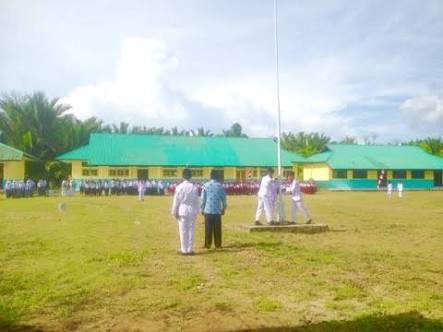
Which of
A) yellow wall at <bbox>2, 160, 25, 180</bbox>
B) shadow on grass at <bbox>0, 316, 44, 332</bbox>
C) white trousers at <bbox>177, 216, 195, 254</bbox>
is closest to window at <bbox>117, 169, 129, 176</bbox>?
yellow wall at <bbox>2, 160, 25, 180</bbox>

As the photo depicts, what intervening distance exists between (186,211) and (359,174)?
43773mm

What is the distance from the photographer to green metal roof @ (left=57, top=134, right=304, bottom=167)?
145 feet

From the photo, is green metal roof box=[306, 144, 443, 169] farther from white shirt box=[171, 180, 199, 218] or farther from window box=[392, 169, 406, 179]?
white shirt box=[171, 180, 199, 218]

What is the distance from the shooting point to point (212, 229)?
11477mm

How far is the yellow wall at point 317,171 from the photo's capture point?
173 feet

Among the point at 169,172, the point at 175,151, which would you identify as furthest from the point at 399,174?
the point at 169,172

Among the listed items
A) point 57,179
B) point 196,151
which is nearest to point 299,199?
point 196,151

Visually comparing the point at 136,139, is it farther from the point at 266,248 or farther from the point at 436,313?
the point at 436,313

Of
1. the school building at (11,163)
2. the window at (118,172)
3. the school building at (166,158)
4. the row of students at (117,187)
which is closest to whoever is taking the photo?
the row of students at (117,187)

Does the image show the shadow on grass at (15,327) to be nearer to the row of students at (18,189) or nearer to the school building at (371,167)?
the row of students at (18,189)

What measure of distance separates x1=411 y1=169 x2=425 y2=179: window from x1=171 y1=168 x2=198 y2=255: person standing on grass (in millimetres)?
46820

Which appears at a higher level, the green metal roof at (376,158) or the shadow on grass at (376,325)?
the green metal roof at (376,158)

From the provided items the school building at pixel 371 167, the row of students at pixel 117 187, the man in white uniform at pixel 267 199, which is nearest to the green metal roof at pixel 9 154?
the row of students at pixel 117 187

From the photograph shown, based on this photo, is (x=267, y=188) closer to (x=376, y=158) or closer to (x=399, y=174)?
(x=376, y=158)
